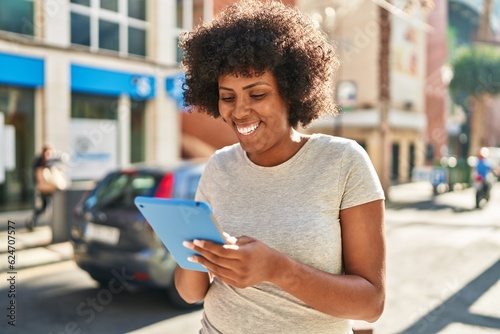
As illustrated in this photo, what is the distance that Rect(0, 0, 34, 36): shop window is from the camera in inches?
418

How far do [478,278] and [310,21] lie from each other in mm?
5708

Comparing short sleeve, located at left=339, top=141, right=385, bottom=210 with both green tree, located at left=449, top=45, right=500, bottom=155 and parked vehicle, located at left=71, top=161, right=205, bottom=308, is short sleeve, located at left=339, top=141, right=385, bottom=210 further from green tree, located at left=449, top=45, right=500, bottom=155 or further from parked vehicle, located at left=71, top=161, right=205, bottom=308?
green tree, located at left=449, top=45, right=500, bottom=155

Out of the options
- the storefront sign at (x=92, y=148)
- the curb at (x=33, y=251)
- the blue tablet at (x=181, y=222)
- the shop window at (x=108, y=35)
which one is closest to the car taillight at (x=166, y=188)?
the curb at (x=33, y=251)

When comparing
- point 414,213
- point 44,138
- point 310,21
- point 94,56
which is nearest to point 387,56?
point 414,213

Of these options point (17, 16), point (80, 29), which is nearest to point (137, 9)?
point (80, 29)

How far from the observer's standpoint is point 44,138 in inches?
445

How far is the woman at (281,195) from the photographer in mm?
1329

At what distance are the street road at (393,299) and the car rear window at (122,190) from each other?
1.03 m

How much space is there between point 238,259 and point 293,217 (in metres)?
0.34

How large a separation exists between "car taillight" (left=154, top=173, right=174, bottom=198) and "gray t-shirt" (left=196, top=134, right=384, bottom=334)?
368cm

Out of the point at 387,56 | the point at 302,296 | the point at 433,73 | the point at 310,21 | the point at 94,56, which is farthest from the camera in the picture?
the point at 433,73

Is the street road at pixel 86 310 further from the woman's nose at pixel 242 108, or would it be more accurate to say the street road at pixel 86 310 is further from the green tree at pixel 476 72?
the green tree at pixel 476 72

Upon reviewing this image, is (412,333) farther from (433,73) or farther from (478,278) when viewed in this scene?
(433,73)

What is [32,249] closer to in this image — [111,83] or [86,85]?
[86,85]
